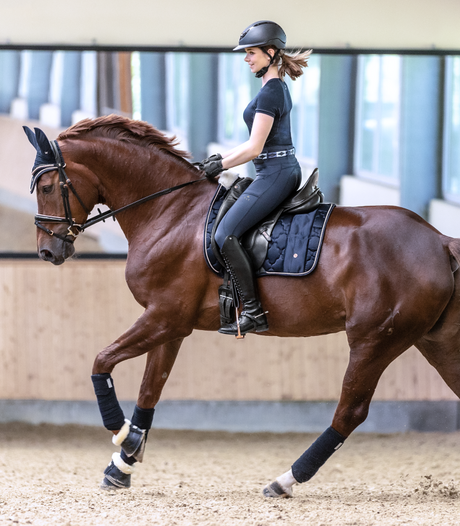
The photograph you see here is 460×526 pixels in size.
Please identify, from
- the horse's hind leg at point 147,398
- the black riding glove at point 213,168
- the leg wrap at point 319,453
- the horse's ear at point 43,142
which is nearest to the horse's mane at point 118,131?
the horse's ear at point 43,142

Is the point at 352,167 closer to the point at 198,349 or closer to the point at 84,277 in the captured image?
the point at 198,349

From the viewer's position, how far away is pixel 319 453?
11.3 ft

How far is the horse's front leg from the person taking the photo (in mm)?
3486

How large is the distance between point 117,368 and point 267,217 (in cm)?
308

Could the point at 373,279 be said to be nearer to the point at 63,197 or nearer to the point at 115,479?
the point at 63,197

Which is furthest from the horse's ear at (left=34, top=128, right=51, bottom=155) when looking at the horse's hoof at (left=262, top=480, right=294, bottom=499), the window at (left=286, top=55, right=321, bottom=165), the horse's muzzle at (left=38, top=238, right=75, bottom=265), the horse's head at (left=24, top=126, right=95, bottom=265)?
the window at (left=286, top=55, right=321, bottom=165)

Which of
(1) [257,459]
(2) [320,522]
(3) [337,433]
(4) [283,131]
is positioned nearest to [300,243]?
(4) [283,131]

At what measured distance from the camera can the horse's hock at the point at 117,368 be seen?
233 inches

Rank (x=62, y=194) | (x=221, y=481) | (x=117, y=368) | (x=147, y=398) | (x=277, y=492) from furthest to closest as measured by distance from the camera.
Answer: (x=117, y=368) → (x=221, y=481) → (x=147, y=398) → (x=277, y=492) → (x=62, y=194)

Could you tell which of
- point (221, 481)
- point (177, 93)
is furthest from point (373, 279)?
point (177, 93)

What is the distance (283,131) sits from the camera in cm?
346

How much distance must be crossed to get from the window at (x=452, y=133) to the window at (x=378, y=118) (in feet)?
1.46

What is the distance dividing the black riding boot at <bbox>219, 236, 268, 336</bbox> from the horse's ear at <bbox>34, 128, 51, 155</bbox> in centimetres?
114

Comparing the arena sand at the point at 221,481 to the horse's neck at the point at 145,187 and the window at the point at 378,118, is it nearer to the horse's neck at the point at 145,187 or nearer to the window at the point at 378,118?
the horse's neck at the point at 145,187
